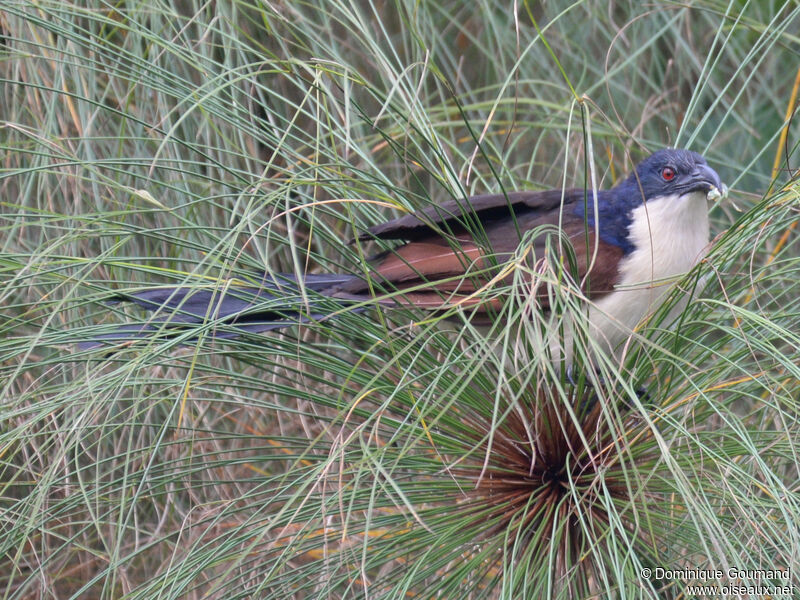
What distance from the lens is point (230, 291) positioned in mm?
1528

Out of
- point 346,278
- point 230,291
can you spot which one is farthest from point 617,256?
point 230,291

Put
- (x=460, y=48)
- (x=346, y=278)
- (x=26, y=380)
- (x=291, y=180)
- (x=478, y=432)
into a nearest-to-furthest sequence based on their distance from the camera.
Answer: (x=291, y=180), (x=478, y=432), (x=346, y=278), (x=26, y=380), (x=460, y=48)

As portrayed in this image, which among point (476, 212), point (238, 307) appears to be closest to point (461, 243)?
point (476, 212)

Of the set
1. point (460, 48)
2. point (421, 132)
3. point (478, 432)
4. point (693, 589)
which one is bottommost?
point (693, 589)

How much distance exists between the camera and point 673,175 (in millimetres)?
2062

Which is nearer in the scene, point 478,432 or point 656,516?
point 656,516

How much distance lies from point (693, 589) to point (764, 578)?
0.46 ft

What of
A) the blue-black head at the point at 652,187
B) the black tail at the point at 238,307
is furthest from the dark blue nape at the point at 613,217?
the black tail at the point at 238,307

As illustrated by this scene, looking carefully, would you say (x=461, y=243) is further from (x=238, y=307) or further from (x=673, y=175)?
(x=673, y=175)

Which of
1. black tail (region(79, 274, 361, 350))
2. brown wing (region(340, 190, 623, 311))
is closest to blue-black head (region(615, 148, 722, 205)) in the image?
brown wing (region(340, 190, 623, 311))

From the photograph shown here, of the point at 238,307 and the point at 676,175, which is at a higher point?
the point at 238,307

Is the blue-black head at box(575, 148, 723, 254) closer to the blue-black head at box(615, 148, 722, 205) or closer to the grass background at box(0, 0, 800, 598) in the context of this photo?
the blue-black head at box(615, 148, 722, 205)

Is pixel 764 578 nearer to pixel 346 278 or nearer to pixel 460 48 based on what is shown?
pixel 346 278

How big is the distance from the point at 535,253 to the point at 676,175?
1.69 feet
